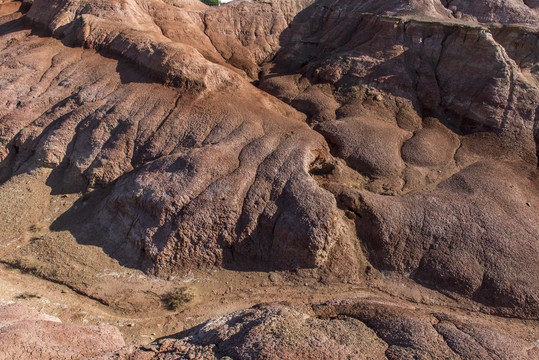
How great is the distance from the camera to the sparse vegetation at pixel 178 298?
8068 mm

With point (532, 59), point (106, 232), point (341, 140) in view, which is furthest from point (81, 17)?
point (532, 59)

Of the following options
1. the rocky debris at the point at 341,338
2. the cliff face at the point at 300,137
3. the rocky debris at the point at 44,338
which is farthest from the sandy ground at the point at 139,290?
the rocky debris at the point at 341,338

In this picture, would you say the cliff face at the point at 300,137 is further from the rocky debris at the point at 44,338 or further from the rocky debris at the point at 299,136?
the rocky debris at the point at 44,338

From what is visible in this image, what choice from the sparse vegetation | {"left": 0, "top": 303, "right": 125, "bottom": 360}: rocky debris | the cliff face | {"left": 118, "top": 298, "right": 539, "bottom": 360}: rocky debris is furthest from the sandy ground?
{"left": 118, "top": 298, "right": 539, "bottom": 360}: rocky debris

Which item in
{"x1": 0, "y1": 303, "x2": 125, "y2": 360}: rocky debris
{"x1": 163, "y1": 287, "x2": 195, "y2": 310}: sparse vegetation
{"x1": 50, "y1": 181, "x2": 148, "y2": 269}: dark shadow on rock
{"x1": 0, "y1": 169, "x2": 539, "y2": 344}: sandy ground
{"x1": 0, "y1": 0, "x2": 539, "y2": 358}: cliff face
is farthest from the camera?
{"x1": 50, "y1": 181, "x2": 148, "y2": 269}: dark shadow on rock

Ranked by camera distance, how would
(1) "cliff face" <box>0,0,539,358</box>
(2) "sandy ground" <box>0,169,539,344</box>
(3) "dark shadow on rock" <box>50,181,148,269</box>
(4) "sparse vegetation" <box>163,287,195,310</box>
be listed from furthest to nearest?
(3) "dark shadow on rock" <box>50,181,148,269</box> < (1) "cliff face" <box>0,0,539,358</box> < (4) "sparse vegetation" <box>163,287,195,310</box> < (2) "sandy ground" <box>0,169,539,344</box>

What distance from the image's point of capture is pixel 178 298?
8.18 meters

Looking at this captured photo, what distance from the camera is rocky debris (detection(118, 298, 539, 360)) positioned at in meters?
5.09

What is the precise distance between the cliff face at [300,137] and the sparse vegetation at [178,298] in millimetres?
707

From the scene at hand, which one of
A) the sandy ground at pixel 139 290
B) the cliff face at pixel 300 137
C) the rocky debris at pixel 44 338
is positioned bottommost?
the sandy ground at pixel 139 290

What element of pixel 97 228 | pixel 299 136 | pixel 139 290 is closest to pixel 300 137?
pixel 299 136

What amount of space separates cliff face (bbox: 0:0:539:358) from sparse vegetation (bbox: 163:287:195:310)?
707 millimetres

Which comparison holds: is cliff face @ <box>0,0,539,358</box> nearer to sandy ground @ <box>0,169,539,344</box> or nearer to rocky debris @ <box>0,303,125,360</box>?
sandy ground @ <box>0,169,539,344</box>

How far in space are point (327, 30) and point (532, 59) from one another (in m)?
8.19
